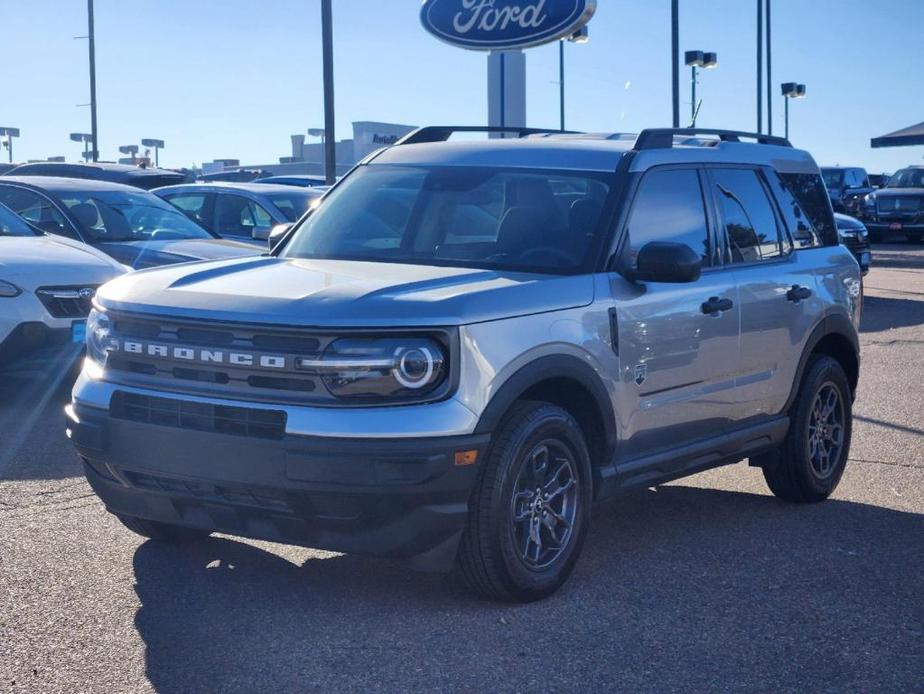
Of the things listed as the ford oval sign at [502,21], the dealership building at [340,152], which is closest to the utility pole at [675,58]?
the ford oval sign at [502,21]

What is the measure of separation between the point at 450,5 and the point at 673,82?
22.8ft

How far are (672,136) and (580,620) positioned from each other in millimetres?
2564

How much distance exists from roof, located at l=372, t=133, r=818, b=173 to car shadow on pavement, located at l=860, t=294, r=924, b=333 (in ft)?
31.7

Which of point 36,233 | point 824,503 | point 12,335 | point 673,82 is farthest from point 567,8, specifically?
point 824,503

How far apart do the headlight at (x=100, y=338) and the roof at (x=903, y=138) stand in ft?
148

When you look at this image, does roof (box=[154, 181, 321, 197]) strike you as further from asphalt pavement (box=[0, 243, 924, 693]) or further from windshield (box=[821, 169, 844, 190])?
windshield (box=[821, 169, 844, 190])

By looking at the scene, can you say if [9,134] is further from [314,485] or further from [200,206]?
[314,485]

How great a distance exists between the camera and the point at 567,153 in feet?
21.1

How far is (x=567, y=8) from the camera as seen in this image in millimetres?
21828

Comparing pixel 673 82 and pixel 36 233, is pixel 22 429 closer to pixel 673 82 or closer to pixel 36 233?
pixel 36 233

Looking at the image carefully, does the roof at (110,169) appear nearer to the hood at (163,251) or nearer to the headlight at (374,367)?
the hood at (163,251)

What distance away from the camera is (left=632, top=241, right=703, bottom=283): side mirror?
5828 millimetres

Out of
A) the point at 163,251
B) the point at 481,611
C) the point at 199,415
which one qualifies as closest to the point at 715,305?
the point at 481,611

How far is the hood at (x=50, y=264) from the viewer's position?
32.0ft
